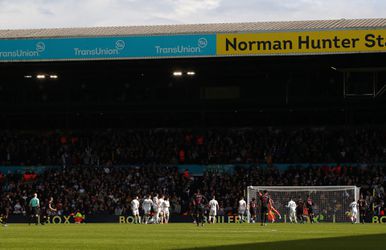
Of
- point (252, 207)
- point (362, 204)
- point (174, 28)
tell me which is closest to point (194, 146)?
point (174, 28)

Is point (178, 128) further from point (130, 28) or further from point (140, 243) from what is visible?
point (140, 243)

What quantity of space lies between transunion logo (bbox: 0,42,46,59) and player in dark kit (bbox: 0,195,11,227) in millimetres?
Answer: 9214

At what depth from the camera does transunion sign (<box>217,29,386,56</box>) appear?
45.1 metres

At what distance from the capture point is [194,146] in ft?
192

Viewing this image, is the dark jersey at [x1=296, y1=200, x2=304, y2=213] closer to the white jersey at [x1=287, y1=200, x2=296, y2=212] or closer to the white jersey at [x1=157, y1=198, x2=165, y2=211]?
the white jersey at [x1=287, y1=200, x2=296, y2=212]

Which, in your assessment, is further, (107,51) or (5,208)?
(5,208)

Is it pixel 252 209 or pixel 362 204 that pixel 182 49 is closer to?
pixel 252 209

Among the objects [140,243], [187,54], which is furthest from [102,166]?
[140,243]

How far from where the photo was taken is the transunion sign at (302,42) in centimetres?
4512

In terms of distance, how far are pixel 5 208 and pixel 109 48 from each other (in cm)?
1221

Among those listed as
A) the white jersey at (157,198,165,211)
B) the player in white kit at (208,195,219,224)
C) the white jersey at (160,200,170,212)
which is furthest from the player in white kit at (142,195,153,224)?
the player in white kit at (208,195,219,224)

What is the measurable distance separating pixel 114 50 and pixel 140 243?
24.6 metres

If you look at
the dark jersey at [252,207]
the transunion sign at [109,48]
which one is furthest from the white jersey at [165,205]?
the transunion sign at [109,48]

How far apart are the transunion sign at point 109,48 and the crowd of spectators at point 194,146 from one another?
466 inches
